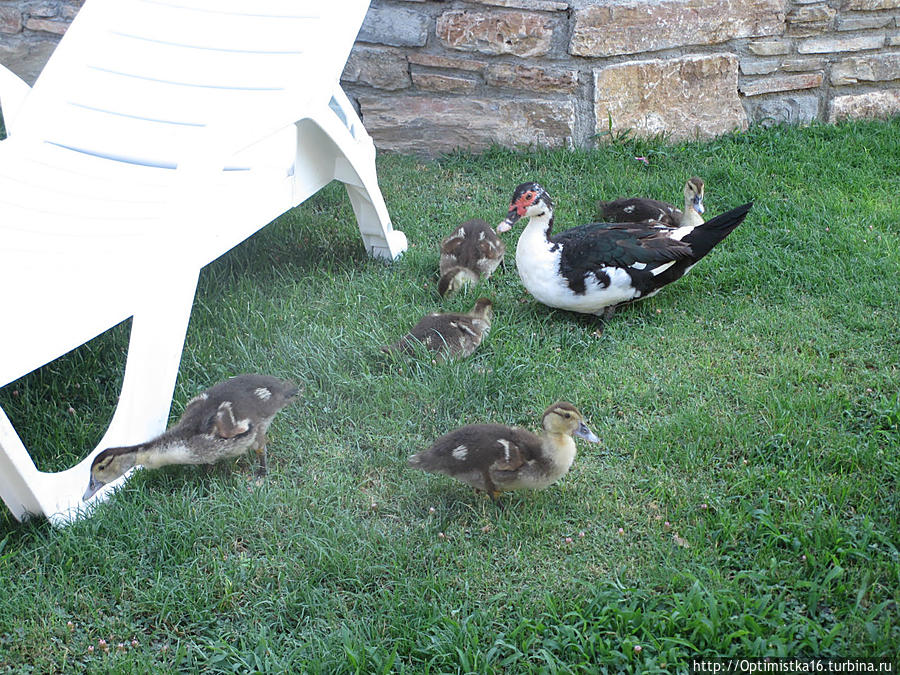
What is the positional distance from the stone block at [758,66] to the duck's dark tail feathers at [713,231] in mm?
2311

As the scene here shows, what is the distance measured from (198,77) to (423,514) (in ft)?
9.19

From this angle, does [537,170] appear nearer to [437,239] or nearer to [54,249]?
[437,239]

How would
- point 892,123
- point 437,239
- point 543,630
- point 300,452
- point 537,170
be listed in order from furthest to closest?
point 892,123
point 537,170
point 437,239
point 300,452
point 543,630

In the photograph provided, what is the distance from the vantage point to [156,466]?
10.9 ft

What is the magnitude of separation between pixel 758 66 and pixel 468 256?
3.00 metres

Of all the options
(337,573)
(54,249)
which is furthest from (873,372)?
(54,249)

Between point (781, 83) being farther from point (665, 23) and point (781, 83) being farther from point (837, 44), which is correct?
point (665, 23)

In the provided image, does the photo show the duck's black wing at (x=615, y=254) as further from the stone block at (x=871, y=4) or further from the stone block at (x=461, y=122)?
the stone block at (x=871, y=4)

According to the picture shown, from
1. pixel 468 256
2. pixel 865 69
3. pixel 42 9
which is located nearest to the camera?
pixel 468 256

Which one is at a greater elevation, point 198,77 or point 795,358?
point 198,77

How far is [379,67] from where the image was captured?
6.08m

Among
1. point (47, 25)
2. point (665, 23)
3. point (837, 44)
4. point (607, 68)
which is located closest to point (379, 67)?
point (607, 68)

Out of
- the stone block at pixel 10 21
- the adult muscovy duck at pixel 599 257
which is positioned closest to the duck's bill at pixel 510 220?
the adult muscovy duck at pixel 599 257

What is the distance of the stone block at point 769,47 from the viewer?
6043 mm
